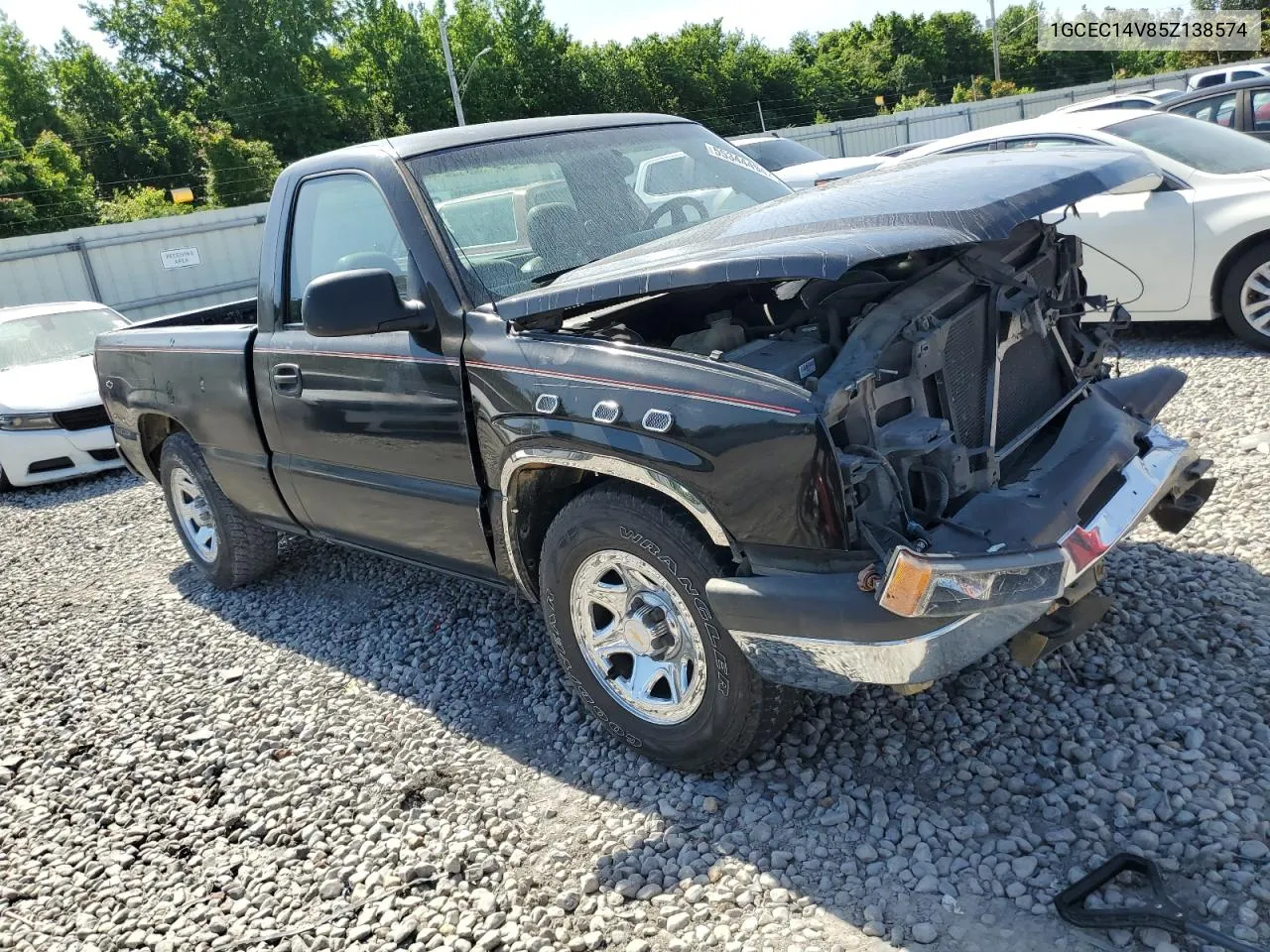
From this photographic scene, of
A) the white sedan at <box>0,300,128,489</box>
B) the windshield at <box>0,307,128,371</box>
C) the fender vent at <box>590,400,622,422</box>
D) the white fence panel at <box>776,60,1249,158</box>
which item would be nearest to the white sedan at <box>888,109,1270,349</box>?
the fender vent at <box>590,400,622,422</box>

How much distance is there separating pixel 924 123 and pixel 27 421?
2660 centimetres

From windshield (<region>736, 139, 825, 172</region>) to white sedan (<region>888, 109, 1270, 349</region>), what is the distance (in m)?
5.37

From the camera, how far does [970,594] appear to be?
2.48 meters

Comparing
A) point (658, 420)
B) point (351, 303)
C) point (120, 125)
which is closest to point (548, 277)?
point (351, 303)

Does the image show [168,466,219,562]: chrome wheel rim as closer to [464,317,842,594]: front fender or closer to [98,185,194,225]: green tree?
[464,317,842,594]: front fender

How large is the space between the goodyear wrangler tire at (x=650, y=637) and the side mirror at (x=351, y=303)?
0.88m

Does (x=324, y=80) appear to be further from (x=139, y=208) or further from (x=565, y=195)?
(x=565, y=195)

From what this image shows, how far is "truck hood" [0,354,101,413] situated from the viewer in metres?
8.68

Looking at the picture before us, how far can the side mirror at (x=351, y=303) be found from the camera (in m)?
3.29

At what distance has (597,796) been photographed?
323 centimetres

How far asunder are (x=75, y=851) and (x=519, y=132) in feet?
9.95

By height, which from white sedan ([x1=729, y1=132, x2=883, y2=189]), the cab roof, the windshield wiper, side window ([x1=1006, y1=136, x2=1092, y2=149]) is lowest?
white sedan ([x1=729, y1=132, x2=883, y2=189])

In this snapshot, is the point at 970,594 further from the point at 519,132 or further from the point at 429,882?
the point at 519,132

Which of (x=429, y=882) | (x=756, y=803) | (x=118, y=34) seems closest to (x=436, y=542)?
(x=429, y=882)
